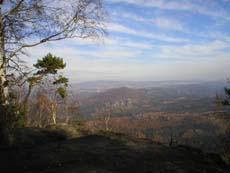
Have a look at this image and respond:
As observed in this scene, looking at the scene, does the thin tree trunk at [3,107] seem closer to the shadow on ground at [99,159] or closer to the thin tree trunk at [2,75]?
the thin tree trunk at [2,75]

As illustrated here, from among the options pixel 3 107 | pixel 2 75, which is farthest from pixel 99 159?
pixel 2 75

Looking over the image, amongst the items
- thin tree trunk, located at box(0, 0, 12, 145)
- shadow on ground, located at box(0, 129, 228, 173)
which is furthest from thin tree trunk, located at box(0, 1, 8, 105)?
shadow on ground, located at box(0, 129, 228, 173)

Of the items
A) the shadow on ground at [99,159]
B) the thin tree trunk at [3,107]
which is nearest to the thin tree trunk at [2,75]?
the thin tree trunk at [3,107]

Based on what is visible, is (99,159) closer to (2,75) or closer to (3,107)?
(3,107)

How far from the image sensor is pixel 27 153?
6801mm

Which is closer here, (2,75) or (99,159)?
(99,159)

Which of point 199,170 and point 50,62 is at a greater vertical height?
point 50,62

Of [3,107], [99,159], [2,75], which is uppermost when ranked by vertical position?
[2,75]

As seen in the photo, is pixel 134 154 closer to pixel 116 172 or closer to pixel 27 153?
pixel 116 172

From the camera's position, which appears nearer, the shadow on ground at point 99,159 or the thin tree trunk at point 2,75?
the shadow on ground at point 99,159

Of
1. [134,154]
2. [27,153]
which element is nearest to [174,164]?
[134,154]

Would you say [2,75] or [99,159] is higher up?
[2,75]

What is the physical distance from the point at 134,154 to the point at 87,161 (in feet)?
5.26

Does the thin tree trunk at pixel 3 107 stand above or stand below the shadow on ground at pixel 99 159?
above
